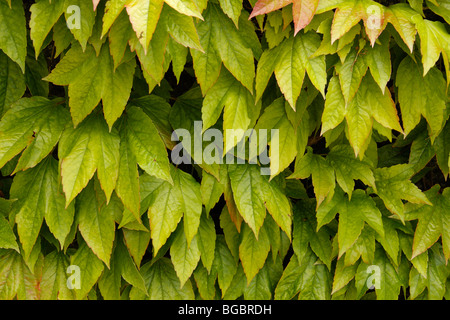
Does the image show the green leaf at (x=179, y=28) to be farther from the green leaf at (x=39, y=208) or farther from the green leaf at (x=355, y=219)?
the green leaf at (x=355, y=219)

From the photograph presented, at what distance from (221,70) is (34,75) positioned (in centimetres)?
48

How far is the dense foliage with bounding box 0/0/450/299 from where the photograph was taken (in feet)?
3.01

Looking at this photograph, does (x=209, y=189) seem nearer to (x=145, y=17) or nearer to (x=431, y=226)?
(x=145, y=17)

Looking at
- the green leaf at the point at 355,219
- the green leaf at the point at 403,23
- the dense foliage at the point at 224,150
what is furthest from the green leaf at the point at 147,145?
the green leaf at the point at 403,23

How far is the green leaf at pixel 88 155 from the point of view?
925 mm

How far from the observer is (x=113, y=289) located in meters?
1.11

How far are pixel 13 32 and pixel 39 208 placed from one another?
40 cm

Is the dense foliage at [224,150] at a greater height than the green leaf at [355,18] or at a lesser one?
lesser

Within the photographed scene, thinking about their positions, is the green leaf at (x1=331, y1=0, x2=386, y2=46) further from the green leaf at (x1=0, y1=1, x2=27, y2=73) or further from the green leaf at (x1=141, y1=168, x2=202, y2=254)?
the green leaf at (x1=0, y1=1, x2=27, y2=73)

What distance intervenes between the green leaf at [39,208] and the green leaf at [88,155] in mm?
107

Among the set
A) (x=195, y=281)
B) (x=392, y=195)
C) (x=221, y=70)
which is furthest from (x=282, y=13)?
(x=195, y=281)

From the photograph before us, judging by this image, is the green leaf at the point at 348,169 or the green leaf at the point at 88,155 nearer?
the green leaf at the point at 88,155

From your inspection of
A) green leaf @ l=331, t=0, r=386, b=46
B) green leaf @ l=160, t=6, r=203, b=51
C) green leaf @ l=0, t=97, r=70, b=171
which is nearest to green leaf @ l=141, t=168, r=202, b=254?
green leaf @ l=0, t=97, r=70, b=171

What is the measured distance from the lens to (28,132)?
978 mm
